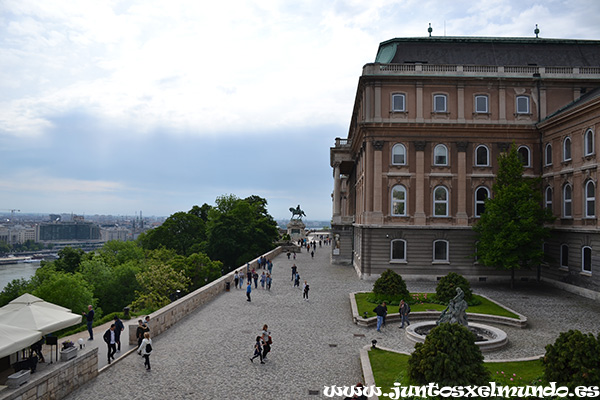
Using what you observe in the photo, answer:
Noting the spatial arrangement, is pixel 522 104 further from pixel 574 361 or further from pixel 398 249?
pixel 574 361

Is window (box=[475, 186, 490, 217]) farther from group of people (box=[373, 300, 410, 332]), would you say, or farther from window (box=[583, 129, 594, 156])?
group of people (box=[373, 300, 410, 332])

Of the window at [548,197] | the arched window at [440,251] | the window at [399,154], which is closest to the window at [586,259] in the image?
the window at [548,197]

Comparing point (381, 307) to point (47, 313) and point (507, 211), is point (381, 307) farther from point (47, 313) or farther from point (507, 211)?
point (507, 211)

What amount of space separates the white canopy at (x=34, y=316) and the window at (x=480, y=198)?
1232 inches

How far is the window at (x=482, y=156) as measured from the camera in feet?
125

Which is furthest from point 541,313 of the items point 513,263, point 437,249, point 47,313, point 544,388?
point 47,313

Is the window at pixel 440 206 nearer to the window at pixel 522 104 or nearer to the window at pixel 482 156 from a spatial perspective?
the window at pixel 482 156

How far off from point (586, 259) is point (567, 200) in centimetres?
488

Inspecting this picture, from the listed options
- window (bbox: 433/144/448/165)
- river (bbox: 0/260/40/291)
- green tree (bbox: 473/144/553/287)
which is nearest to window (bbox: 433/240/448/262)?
green tree (bbox: 473/144/553/287)

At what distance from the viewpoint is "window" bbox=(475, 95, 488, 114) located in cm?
3784

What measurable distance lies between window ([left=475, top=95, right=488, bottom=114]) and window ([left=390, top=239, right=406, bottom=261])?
41.4 feet

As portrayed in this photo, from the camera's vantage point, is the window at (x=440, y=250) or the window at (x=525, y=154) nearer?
the window at (x=440, y=250)

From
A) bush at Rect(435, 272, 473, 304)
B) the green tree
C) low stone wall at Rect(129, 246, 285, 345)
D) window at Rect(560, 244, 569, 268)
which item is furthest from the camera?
window at Rect(560, 244, 569, 268)

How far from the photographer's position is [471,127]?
37.4 m
